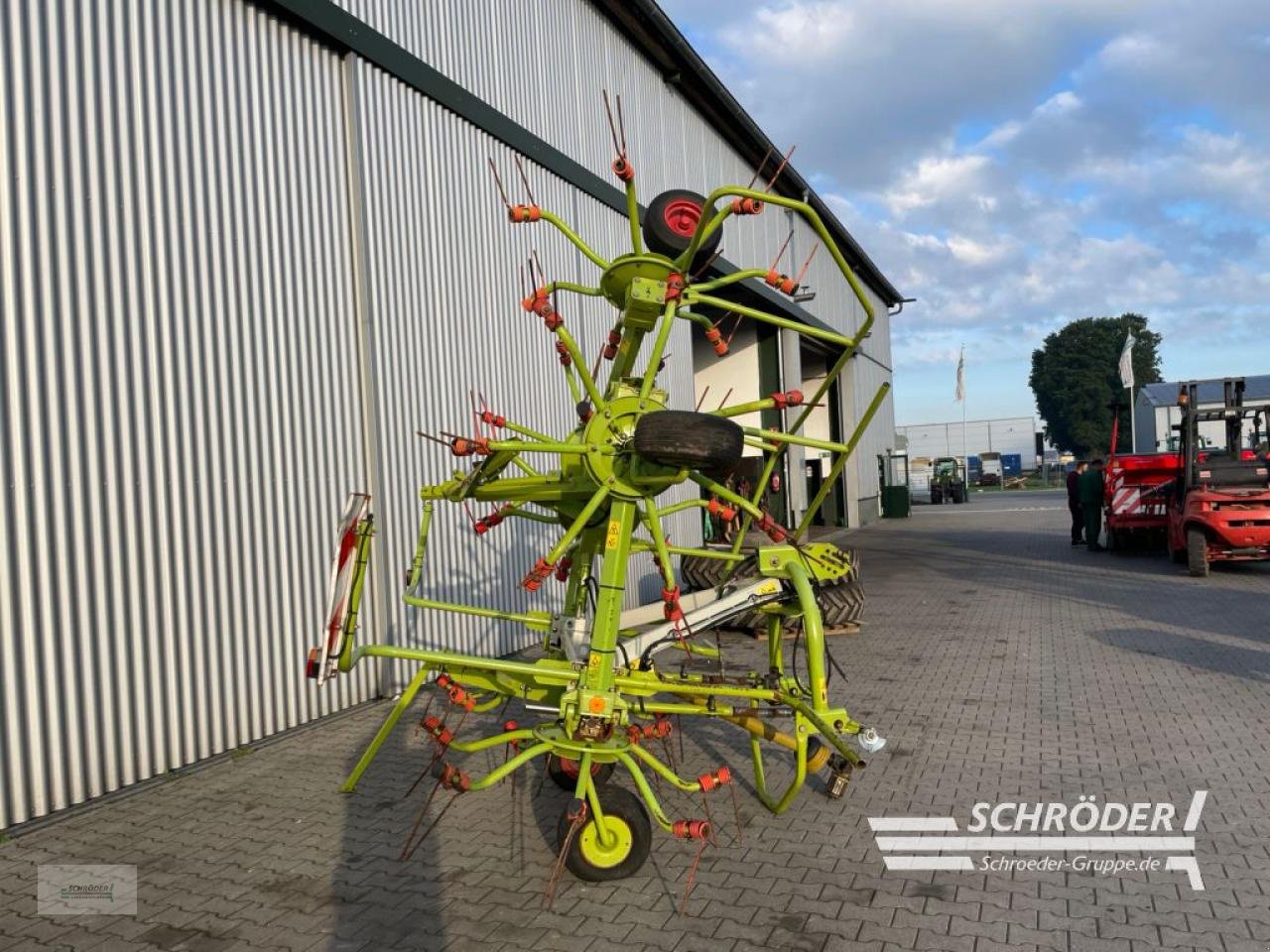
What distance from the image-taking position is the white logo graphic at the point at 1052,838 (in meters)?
3.95

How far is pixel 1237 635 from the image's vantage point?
8617 mm

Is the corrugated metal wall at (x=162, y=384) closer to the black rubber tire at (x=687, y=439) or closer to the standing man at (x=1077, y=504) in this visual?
the black rubber tire at (x=687, y=439)

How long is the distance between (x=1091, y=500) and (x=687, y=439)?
51.7 ft

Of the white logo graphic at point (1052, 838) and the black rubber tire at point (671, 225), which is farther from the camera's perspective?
the black rubber tire at point (671, 225)

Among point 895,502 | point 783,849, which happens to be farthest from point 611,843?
point 895,502

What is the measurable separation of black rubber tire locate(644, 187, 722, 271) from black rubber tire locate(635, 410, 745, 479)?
98cm

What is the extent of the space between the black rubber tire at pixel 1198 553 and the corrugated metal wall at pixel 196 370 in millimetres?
10178

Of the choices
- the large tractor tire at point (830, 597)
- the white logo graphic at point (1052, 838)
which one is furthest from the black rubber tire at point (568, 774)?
the large tractor tire at point (830, 597)

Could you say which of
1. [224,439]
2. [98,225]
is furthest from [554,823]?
[98,225]

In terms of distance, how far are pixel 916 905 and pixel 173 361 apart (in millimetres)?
5279

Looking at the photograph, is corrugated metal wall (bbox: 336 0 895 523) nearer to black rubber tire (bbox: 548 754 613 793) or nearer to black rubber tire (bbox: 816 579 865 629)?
black rubber tire (bbox: 816 579 865 629)

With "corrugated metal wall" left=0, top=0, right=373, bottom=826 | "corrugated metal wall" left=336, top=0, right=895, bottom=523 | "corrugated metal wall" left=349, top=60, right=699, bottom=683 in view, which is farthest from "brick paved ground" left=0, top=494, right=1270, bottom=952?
"corrugated metal wall" left=336, top=0, right=895, bottom=523

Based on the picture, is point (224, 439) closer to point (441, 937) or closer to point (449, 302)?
point (449, 302)

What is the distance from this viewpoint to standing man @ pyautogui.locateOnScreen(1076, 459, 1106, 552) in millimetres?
16906
